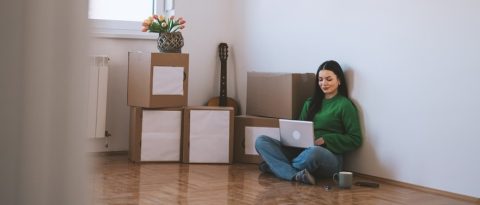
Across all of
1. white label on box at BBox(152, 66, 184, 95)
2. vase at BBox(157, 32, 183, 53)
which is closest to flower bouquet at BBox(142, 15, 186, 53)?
vase at BBox(157, 32, 183, 53)

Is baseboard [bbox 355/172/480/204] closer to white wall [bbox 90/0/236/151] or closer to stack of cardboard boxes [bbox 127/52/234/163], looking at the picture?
stack of cardboard boxes [bbox 127/52/234/163]

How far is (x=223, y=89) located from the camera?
15.1 ft

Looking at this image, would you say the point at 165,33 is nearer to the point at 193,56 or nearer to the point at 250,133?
the point at 193,56

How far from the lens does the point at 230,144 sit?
13.0ft

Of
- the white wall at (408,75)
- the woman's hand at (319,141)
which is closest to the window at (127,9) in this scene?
the white wall at (408,75)

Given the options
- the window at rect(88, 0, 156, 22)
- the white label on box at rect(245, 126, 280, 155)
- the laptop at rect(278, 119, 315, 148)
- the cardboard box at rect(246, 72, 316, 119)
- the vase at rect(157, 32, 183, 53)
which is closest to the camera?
the laptop at rect(278, 119, 315, 148)

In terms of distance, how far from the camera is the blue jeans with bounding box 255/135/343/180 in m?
3.22

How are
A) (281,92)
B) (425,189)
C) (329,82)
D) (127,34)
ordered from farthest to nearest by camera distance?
(127,34) → (281,92) → (329,82) → (425,189)

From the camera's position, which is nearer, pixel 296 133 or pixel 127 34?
pixel 296 133

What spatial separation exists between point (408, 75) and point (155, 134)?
5.63 ft

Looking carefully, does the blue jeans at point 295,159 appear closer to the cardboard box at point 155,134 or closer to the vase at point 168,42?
the cardboard box at point 155,134

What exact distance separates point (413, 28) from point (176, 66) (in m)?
1.58

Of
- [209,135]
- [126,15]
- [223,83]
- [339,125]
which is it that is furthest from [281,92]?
[126,15]

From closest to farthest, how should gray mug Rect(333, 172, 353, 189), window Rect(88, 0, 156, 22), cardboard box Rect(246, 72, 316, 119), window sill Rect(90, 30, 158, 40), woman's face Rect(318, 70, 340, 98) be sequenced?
1. gray mug Rect(333, 172, 353, 189)
2. woman's face Rect(318, 70, 340, 98)
3. cardboard box Rect(246, 72, 316, 119)
4. window sill Rect(90, 30, 158, 40)
5. window Rect(88, 0, 156, 22)
